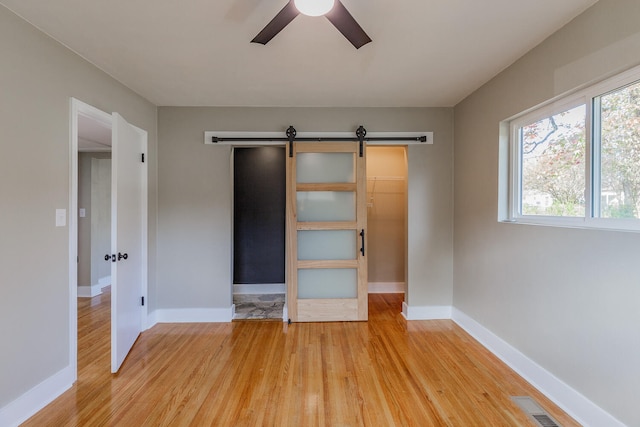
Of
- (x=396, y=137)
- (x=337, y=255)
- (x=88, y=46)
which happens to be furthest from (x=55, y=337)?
(x=396, y=137)

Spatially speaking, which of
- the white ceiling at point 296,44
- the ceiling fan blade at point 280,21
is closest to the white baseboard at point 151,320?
the white ceiling at point 296,44

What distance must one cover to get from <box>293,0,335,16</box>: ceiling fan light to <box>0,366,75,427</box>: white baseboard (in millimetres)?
2764

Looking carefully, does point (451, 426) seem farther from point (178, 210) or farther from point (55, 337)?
point (178, 210)

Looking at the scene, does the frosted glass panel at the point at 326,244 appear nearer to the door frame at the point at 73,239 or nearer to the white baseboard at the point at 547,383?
the white baseboard at the point at 547,383

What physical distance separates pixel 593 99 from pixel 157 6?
272 cm

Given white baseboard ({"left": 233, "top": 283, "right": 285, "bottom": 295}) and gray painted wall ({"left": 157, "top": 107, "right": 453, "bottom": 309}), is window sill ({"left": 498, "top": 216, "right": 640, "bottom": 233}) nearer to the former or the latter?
gray painted wall ({"left": 157, "top": 107, "right": 453, "bottom": 309})

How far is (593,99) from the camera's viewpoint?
1.84 meters

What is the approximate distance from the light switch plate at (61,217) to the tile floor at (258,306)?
2.00m

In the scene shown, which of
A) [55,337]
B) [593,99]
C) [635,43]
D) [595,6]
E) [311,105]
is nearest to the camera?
[635,43]

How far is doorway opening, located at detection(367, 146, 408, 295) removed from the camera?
4.54 m

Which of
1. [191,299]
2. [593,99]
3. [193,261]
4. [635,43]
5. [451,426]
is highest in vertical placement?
[635,43]

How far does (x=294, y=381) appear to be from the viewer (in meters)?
2.23

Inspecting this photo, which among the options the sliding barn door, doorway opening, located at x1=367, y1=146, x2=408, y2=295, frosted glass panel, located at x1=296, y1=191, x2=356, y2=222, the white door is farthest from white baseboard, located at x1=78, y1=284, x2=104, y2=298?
doorway opening, located at x1=367, y1=146, x2=408, y2=295

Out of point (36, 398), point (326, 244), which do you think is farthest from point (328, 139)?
point (36, 398)
